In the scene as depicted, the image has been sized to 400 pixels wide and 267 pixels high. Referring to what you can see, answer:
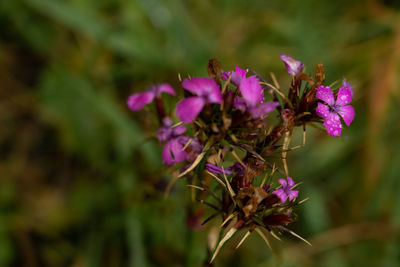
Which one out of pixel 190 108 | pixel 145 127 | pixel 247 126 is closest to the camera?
pixel 190 108

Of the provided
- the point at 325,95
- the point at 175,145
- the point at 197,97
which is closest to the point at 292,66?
the point at 325,95

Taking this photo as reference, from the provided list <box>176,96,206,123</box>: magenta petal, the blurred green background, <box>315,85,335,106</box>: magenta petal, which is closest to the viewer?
<box>176,96,206,123</box>: magenta petal

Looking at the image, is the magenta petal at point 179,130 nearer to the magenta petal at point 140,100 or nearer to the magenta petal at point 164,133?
the magenta petal at point 164,133

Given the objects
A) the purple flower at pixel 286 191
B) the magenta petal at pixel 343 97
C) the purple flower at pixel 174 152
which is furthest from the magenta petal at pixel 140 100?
the magenta petal at pixel 343 97

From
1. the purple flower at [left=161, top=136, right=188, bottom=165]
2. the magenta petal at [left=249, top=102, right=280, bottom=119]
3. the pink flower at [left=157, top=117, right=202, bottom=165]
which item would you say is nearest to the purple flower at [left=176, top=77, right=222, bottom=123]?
the magenta petal at [left=249, top=102, right=280, bottom=119]

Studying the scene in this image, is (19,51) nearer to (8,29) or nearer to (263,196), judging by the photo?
(8,29)

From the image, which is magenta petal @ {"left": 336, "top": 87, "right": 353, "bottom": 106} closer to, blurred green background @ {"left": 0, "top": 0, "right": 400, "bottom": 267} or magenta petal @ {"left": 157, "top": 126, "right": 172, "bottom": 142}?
magenta petal @ {"left": 157, "top": 126, "right": 172, "bottom": 142}

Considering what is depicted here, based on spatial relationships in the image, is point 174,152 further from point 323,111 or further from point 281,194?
point 323,111

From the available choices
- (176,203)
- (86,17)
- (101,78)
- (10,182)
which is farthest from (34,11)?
(176,203)
